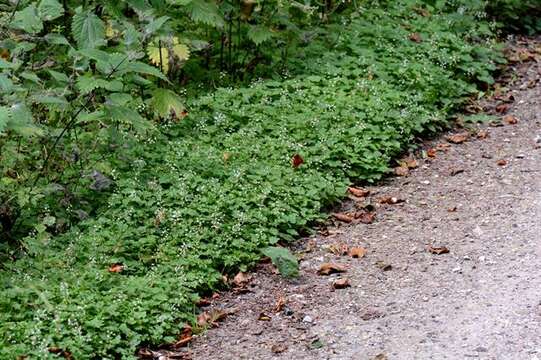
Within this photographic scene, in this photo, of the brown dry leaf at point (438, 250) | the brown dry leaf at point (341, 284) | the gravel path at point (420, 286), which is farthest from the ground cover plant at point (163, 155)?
the brown dry leaf at point (438, 250)

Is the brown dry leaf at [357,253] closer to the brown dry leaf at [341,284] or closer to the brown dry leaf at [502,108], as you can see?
the brown dry leaf at [341,284]

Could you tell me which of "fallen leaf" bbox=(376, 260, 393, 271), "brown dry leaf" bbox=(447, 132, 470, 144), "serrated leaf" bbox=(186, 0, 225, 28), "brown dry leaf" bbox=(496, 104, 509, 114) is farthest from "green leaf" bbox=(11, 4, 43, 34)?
"brown dry leaf" bbox=(496, 104, 509, 114)

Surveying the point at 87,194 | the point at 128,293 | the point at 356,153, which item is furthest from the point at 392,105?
the point at 128,293

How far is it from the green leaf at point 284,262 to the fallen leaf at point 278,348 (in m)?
0.79

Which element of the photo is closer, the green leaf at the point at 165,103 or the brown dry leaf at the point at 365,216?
the brown dry leaf at the point at 365,216

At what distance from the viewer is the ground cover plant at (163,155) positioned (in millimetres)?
5156

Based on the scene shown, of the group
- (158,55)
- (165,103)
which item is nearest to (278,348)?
(165,103)

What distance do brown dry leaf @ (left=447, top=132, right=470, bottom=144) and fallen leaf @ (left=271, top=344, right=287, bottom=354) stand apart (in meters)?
3.42

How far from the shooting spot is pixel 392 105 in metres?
7.86

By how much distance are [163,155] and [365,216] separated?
156 cm

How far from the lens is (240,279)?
226 inches

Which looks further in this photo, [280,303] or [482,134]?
[482,134]

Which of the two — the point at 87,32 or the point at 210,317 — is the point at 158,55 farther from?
the point at 210,317

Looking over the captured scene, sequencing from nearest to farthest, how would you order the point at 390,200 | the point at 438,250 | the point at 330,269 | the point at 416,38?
the point at 330,269 → the point at 438,250 → the point at 390,200 → the point at 416,38
